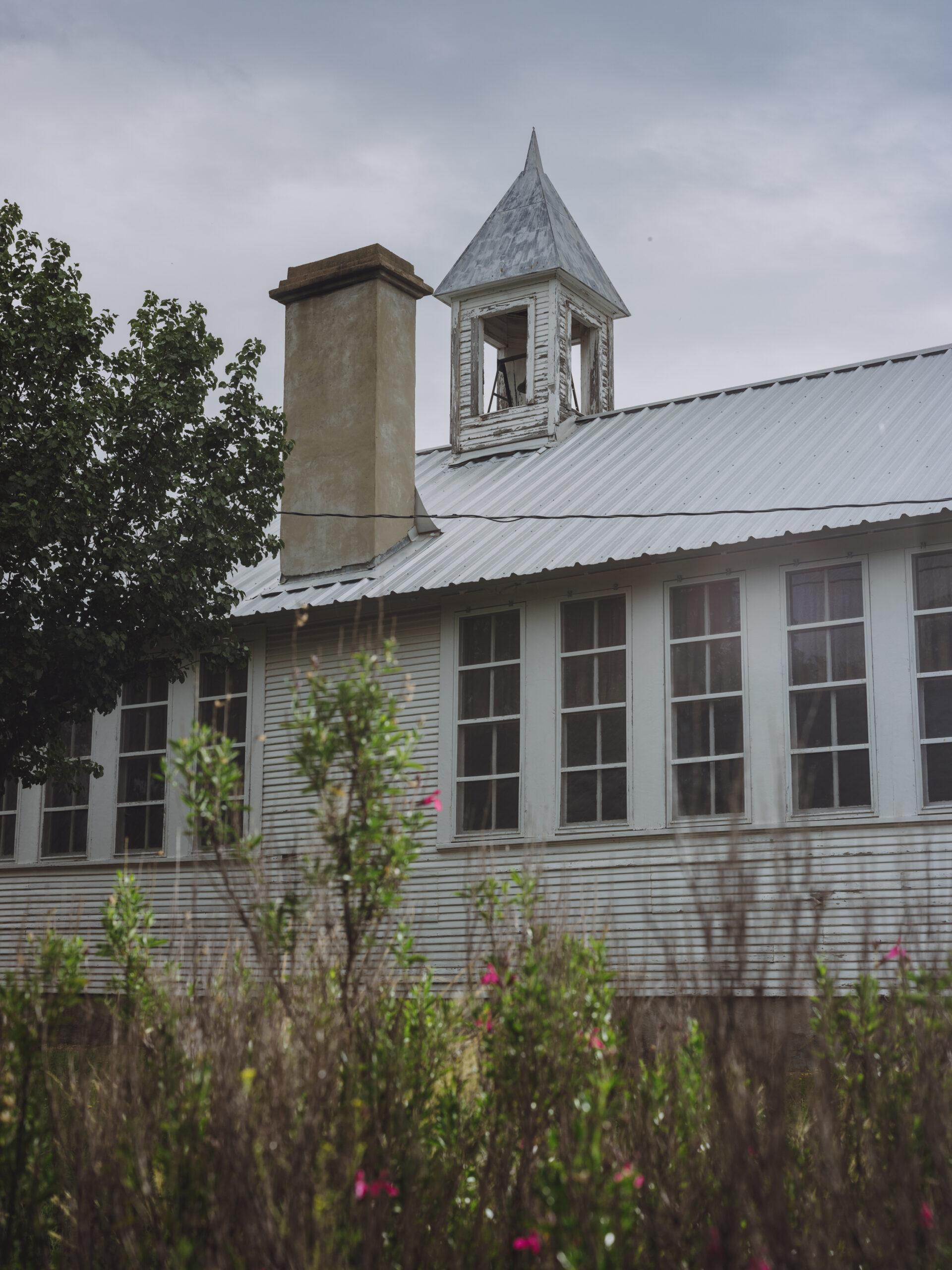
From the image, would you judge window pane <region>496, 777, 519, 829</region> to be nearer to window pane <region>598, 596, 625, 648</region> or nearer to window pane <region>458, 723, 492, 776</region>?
window pane <region>458, 723, 492, 776</region>

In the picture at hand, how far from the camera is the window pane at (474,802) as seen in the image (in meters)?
13.3

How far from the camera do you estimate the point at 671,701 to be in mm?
12406

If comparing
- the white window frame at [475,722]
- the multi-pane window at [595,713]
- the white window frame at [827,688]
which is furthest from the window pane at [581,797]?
the white window frame at [827,688]

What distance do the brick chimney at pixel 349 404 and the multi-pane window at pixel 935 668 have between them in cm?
619

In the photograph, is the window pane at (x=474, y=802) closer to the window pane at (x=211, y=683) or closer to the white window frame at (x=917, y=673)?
the window pane at (x=211, y=683)

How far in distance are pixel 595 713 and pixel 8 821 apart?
25.5ft

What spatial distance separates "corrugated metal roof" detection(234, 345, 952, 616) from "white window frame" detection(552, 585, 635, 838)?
1.43 ft

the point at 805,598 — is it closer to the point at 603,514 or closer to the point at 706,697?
the point at 706,697

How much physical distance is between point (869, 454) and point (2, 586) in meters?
8.26

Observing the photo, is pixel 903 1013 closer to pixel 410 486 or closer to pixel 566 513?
pixel 566 513

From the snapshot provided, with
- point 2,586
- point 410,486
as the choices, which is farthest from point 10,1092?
point 410,486

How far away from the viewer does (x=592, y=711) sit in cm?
1288

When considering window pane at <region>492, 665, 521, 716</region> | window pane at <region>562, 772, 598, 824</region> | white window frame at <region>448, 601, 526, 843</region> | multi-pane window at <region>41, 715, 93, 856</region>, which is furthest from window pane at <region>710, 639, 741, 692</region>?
multi-pane window at <region>41, 715, 93, 856</region>

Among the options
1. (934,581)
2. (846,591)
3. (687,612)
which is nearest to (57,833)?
(687,612)
